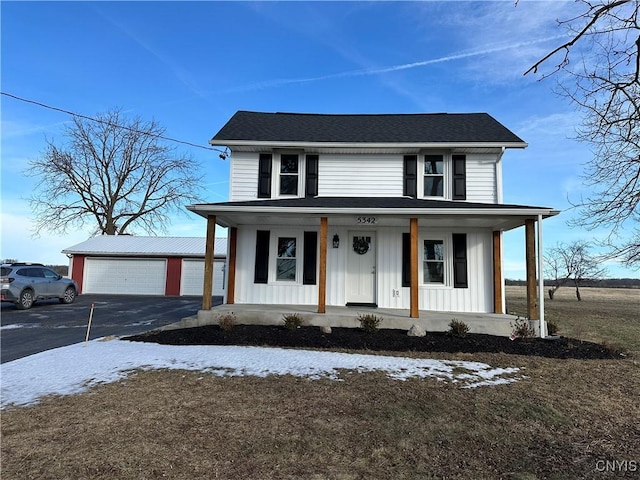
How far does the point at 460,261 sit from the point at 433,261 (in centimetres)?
75

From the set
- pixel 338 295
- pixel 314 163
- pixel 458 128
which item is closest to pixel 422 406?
pixel 338 295

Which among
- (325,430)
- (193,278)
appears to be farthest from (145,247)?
(325,430)

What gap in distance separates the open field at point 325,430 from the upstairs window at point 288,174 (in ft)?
22.5

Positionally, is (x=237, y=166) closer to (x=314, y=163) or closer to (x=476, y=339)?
(x=314, y=163)

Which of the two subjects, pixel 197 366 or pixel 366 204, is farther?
pixel 366 204

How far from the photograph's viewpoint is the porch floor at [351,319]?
8.67 meters

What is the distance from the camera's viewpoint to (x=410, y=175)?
1110 cm

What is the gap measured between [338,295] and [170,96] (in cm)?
1086

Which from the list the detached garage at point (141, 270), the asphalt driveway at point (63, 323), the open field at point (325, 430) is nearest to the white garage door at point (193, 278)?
the detached garage at point (141, 270)

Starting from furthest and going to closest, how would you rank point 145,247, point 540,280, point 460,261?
point 145,247
point 460,261
point 540,280

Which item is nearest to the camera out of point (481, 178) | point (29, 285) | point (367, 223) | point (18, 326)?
point (18, 326)

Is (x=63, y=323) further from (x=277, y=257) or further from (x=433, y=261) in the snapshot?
(x=433, y=261)

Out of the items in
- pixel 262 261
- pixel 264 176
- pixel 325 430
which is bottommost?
pixel 325 430

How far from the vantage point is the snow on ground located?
→ 5.14 metres
